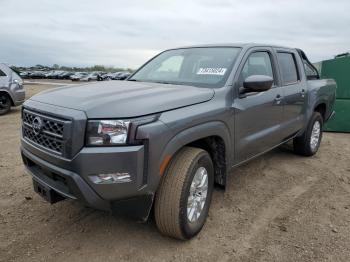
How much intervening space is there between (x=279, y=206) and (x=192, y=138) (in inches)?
63.4

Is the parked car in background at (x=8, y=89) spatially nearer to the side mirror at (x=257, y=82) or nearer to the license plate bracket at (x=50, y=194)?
the license plate bracket at (x=50, y=194)

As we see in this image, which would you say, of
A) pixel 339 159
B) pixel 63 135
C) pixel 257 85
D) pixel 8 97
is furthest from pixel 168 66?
pixel 8 97

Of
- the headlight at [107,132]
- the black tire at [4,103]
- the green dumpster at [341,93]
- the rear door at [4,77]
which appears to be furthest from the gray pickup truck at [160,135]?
the black tire at [4,103]

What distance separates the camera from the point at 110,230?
3.46 meters

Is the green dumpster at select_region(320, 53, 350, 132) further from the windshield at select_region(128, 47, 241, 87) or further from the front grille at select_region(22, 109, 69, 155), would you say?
the front grille at select_region(22, 109, 69, 155)

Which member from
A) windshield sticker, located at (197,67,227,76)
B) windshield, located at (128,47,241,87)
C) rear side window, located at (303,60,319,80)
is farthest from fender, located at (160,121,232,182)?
rear side window, located at (303,60,319,80)

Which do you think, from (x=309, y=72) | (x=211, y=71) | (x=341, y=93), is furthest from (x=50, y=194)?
(x=341, y=93)

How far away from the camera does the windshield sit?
378 centimetres

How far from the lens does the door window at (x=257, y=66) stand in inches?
155

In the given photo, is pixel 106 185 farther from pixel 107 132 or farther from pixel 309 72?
pixel 309 72

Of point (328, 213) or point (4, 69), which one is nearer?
point (328, 213)

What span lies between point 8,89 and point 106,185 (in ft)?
30.3

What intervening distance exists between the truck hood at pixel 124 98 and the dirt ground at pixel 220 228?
1.25m

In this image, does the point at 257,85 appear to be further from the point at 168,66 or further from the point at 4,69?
the point at 4,69
